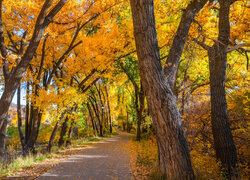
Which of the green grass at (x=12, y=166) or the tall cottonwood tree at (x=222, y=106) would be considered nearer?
the tall cottonwood tree at (x=222, y=106)

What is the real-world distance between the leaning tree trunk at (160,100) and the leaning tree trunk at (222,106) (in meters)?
1.67

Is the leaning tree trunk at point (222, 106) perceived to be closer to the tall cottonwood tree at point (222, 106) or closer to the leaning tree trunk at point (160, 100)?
the tall cottonwood tree at point (222, 106)

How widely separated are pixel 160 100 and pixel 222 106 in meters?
2.38

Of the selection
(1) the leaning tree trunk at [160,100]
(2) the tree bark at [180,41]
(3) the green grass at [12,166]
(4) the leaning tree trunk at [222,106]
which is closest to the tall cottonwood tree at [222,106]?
(4) the leaning tree trunk at [222,106]

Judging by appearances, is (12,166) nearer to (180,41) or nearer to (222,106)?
(180,41)

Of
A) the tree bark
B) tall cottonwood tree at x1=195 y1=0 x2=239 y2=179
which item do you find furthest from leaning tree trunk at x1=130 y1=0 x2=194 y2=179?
tall cottonwood tree at x1=195 y1=0 x2=239 y2=179

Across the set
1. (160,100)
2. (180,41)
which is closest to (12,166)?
(160,100)

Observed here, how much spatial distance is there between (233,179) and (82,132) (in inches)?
723

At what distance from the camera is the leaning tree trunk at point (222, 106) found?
4.50 meters

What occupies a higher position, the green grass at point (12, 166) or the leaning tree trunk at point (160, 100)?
the leaning tree trunk at point (160, 100)

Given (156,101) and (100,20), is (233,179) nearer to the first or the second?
(156,101)

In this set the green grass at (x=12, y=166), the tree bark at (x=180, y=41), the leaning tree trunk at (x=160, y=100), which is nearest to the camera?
the leaning tree trunk at (x=160, y=100)

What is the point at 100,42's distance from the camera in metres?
9.09

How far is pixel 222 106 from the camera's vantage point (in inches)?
187
